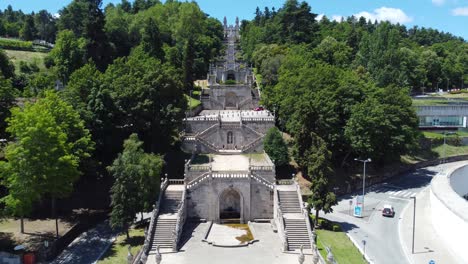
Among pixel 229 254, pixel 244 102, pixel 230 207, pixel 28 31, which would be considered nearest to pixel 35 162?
pixel 229 254

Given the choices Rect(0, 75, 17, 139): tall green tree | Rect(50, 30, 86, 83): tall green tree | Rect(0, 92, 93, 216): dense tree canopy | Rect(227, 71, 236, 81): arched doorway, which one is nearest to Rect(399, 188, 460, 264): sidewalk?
Rect(0, 92, 93, 216): dense tree canopy

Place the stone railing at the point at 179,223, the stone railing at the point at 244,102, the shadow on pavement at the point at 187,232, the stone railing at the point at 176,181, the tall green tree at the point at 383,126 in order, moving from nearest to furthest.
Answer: the stone railing at the point at 179,223 → the shadow on pavement at the point at 187,232 → the stone railing at the point at 176,181 → the tall green tree at the point at 383,126 → the stone railing at the point at 244,102

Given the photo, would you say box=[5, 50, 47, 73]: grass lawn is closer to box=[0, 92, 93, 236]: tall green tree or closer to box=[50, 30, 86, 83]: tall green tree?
box=[50, 30, 86, 83]: tall green tree

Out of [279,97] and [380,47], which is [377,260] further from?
[380,47]

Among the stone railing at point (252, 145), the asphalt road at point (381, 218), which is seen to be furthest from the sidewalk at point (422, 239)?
the stone railing at point (252, 145)

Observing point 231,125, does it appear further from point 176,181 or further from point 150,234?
point 150,234

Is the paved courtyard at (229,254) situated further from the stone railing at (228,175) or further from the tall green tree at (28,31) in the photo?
the tall green tree at (28,31)
